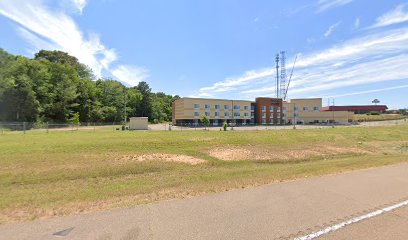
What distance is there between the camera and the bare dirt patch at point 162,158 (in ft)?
59.3

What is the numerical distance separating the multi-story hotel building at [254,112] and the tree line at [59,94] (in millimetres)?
20324

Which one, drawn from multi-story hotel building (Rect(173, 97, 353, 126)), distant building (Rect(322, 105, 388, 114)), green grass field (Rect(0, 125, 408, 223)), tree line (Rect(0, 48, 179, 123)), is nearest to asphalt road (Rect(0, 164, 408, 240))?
green grass field (Rect(0, 125, 408, 223))

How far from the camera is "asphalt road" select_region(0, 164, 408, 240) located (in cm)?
498

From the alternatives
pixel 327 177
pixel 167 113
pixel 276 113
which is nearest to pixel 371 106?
pixel 276 113

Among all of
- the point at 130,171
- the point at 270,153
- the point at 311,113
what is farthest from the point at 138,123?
the point at 311,113

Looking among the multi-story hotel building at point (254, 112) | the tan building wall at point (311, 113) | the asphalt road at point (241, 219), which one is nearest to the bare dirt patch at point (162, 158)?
the asphalt road at point (241, 219)

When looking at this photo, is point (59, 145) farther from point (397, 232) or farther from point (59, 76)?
point (59, 76)

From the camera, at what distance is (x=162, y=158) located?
Answer: 18844 mm

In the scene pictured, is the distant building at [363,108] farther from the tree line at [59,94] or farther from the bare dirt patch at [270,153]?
the bare dirt patch at [270,153]

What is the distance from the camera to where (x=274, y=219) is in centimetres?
570

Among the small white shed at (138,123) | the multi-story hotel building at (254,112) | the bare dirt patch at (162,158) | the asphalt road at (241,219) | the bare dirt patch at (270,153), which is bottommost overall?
the bare dirt patch at (270,153)

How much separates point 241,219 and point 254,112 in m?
94.2

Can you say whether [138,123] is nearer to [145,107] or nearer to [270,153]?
[270,153]

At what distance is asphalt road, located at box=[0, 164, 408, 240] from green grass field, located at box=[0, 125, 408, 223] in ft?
3.99
